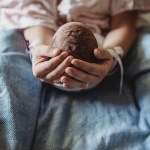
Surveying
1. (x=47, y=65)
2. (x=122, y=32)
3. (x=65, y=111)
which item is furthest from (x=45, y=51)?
(x=122, y=32)

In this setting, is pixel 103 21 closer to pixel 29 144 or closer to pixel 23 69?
pixel 23 69

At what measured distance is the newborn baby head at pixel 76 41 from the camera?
2.24 feet

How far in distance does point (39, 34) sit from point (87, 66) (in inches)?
9.2

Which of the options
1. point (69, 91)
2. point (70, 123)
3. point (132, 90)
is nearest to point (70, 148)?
point (70, 123)

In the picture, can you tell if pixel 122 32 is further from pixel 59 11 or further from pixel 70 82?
pixel 70 82

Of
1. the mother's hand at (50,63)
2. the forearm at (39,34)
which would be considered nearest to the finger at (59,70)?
the mother's hand at (50,63)

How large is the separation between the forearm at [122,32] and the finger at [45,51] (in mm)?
213

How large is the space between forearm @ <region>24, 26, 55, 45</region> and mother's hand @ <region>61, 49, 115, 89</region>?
0.59 ft

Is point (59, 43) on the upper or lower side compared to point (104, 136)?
upper

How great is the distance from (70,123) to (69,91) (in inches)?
4.1

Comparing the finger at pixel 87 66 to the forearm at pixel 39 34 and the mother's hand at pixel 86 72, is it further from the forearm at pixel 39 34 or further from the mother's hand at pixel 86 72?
the forearm at pixel 39 34

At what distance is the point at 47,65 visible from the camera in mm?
687

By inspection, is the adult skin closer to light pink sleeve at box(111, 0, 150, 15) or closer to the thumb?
the thumb

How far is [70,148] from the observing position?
2.18 feet
